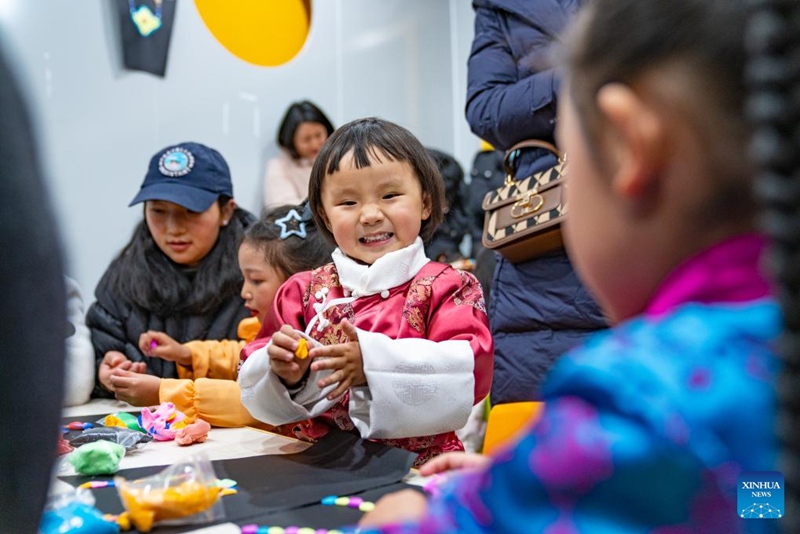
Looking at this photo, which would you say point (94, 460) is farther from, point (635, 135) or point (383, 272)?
point (635, 135)

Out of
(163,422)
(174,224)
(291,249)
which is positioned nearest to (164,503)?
(163,422)

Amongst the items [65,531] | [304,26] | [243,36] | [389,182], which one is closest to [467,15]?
[304,26]

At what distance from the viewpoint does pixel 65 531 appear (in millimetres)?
781

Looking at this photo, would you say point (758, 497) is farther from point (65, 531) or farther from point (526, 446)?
point (65, 531)

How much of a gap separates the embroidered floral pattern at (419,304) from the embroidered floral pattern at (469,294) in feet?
0.16

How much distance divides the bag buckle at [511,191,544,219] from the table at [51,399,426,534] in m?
0.67

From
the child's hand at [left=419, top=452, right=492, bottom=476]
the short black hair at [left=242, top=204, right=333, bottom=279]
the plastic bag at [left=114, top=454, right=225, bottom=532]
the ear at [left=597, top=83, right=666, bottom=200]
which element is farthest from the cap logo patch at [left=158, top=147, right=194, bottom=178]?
the ear at [left=597, top=83, right=666, bottom=200]

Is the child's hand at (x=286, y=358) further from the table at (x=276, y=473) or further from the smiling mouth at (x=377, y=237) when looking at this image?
the smiling mouth at (x=377, y=237)

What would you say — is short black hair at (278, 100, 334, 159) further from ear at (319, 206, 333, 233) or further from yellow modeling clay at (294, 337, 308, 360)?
yellow modeling clay at (294, 337, 308, 360)

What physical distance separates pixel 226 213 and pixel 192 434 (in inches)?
43.8

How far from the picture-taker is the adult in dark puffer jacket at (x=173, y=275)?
2.18m

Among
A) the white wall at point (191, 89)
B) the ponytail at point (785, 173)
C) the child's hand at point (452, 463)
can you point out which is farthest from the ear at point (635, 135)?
the white wall at point (191, 89)

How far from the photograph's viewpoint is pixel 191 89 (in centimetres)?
368

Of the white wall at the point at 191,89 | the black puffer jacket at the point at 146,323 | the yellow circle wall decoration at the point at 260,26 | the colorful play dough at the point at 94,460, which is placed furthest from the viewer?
the yellow circle wall decoration at the point at 260,26
